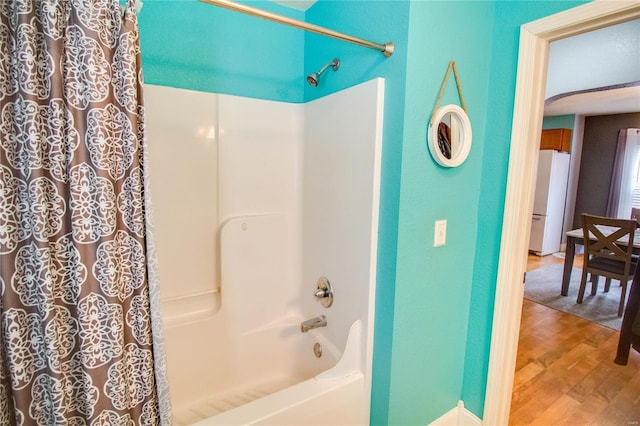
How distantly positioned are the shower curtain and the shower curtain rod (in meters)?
0.27

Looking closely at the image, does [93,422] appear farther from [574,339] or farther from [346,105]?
[574,339]

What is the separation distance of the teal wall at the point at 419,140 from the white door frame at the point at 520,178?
0.16ft

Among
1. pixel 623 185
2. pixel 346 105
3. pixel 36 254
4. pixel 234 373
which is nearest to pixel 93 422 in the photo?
pixel 36 254

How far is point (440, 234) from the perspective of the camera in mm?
1389

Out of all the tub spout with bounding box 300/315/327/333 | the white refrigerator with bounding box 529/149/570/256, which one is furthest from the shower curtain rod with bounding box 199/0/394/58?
the white refrigerator with bounding box 529/149/570/256

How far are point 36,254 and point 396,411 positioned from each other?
1442mm

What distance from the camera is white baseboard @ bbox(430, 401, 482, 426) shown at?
1566mm

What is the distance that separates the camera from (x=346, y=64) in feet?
4.87

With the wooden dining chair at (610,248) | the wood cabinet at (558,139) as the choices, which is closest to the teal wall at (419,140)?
the wooden dining chair at (610,248)

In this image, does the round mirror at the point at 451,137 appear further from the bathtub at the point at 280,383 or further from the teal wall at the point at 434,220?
the bathtub at the point at 280,383

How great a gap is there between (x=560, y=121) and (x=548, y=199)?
1.46 m

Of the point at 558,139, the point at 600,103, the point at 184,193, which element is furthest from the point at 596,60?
the point at 558,139

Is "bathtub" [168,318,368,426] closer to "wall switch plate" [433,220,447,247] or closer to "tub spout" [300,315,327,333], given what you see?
"tub spout" [300,315,327,333]

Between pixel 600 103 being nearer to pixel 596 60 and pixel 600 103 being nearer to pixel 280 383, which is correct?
pixel 596 60
